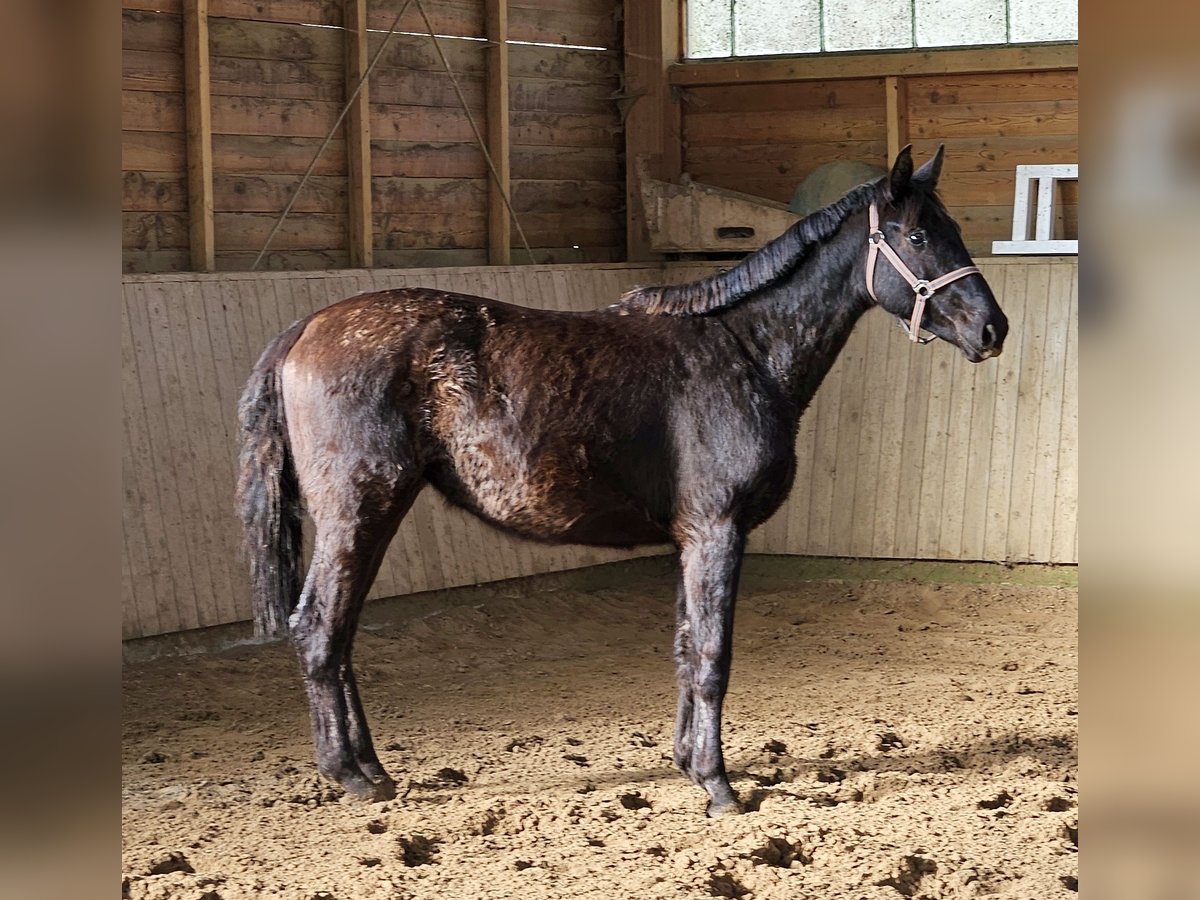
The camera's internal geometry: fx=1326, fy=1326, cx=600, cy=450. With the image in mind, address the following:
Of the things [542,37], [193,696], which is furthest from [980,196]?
[193,696]

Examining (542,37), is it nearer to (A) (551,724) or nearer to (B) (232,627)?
(B) (232,627)

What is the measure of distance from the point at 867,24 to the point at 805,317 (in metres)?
4.19

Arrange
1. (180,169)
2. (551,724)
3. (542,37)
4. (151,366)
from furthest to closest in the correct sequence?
(542,37) → (180,169) → (151,366) → (551,724)

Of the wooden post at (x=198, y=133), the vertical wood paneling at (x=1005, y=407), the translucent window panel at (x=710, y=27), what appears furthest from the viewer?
the translucent window panel at (x=710, y=27)

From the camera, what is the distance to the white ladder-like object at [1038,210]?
7246 mm

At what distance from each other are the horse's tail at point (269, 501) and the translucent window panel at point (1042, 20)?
511 centimetres

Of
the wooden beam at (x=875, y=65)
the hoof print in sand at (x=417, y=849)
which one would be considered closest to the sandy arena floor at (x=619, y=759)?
the hoof print in sand at (x=417, y=849)

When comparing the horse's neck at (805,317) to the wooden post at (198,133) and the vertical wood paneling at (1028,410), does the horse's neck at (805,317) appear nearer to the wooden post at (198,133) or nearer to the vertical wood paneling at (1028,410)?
the wooden post at (198,133)

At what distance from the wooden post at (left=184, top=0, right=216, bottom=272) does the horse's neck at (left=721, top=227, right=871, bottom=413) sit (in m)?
3.03

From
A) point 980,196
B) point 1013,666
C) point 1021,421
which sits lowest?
point 1013,666

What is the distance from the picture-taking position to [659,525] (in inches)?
166

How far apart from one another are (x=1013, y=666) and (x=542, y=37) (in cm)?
460

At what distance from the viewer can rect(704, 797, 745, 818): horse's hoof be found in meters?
4.02

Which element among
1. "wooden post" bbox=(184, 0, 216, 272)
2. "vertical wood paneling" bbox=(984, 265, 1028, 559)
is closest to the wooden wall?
"vertical wood paneling" bbox=(984, 265, 1028, 559)
